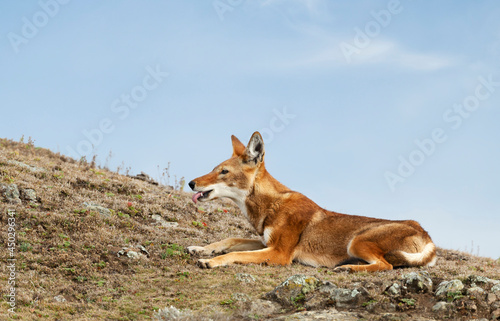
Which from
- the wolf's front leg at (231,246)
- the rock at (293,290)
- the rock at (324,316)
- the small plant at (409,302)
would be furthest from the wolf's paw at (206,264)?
the small plant at (409,302)

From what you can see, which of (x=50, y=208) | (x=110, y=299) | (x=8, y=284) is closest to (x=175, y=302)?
(x=110, y=299)

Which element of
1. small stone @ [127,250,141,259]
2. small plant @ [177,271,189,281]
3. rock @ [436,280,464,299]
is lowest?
rock @ [436,280,464,299]

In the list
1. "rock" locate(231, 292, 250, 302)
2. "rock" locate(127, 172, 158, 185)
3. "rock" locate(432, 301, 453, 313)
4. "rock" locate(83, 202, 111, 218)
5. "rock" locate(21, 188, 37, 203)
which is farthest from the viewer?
"rock" locate(127, 172, 158, 185)

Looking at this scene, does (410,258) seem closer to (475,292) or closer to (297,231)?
(297,231)

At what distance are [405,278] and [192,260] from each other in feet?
15.6

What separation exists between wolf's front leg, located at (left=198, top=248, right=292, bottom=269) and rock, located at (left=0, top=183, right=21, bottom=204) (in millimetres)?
6267

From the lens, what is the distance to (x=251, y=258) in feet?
34.6

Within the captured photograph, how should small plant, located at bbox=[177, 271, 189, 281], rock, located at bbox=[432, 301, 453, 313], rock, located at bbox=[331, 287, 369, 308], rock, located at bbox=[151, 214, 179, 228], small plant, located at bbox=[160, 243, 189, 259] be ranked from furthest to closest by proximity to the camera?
rock, located at bbox=[151, 214, 179, 228], small plant, located at bbox=[160, 243, 189, 259], small plant, located at bbox=[177, 271, 189, 281], rock, located at bbox=[331, 287, 369, 308], rock, located at bbox=[432, 301, 453, 313]

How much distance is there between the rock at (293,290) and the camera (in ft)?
26.6

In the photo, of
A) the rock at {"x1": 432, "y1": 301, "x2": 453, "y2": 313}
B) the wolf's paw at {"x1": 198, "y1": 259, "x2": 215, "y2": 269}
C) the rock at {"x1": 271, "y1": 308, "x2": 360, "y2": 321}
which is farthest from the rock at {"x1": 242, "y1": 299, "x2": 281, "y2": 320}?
the rock at {"x1": 432, "y1": 301, "x2": 453, "y2": 313}

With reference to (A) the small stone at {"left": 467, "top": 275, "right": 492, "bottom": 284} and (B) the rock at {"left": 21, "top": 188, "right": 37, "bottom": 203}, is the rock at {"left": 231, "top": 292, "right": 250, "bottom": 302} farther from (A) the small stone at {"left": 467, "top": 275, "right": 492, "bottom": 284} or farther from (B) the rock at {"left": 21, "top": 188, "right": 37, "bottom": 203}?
(B) the rock at {"left": 21, "top": 188, "right": 37, "bottom": 203}

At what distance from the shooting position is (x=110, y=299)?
29.4 ft

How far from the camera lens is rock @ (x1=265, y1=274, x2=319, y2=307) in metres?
8.09

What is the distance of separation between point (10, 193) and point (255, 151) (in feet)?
23.8
